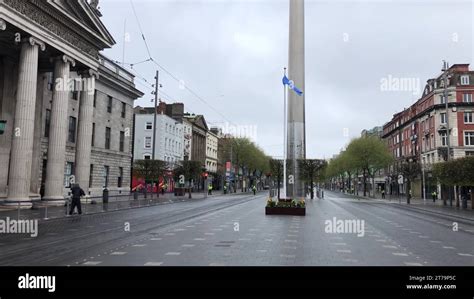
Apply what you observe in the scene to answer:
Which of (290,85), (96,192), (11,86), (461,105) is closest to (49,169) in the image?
(11,86)

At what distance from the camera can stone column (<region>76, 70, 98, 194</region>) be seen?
3138cm

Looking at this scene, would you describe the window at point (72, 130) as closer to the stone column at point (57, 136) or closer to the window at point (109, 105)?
the window at point (109, 105)

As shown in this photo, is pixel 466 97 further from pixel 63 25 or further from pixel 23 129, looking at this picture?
pixel 23 129

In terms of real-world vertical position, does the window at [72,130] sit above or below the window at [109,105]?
below

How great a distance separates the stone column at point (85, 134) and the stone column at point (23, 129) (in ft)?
21.1

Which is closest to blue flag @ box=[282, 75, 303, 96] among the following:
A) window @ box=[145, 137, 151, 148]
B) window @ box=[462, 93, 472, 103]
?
window @ box=[462, 93, 472, 103]

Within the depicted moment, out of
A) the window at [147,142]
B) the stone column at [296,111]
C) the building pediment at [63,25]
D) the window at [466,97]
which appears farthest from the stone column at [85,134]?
the window at [466,97]

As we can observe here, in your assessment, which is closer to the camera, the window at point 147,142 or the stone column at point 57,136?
the stone column at point 57,136

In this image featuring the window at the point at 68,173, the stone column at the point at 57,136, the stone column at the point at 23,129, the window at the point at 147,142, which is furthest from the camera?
the window at the point at 147,142

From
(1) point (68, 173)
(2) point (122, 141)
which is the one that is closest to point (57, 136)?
(1) point (68, 173)

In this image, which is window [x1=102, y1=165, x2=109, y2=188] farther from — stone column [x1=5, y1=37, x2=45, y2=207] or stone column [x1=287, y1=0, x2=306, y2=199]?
stone column [x1=287, y1=0, x2=306, y2=199]

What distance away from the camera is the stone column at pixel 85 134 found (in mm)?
31375

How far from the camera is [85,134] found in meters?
32.2

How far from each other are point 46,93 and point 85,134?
6008 millimetres
